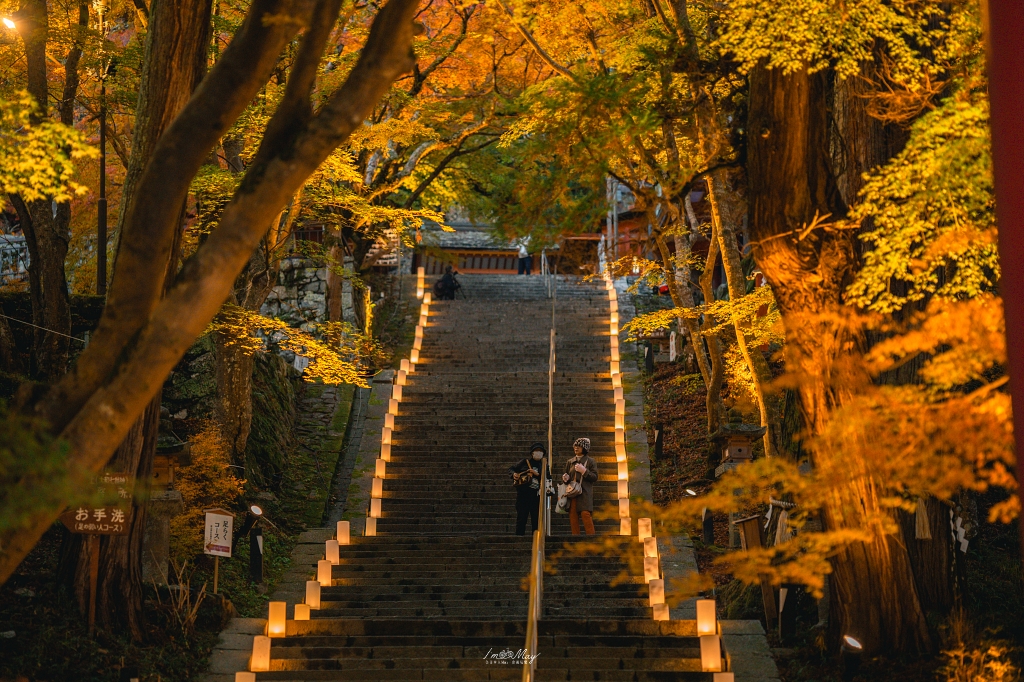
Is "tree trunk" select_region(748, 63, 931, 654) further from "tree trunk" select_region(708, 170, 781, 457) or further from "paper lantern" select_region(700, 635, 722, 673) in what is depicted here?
"tree trunk" select_region(708, 170, 781, 457)

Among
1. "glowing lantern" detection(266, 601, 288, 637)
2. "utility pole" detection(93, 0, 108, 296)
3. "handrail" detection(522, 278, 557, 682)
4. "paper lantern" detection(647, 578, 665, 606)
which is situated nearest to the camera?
"handrail" detection(522, 278, 557, 682)

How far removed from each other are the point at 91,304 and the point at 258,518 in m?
4.05

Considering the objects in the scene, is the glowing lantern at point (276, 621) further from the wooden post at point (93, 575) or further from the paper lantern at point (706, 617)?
the paper lantern at point (706, 617)

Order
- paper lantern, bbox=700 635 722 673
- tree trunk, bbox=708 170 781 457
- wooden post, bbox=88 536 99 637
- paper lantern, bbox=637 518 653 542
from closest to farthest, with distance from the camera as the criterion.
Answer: paper lantern, bbox=700 635 722 673, wooden post, bbox=88 536 99 637, tree trunk, bbox=708 170 781 457, paper lantern, bbox=637 518 653 542

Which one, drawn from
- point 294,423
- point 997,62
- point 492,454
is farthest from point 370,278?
point 997,62

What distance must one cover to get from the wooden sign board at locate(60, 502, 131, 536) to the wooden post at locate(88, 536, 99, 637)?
16 cm

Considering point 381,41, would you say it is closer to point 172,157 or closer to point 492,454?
point 172,157

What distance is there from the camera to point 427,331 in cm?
2505

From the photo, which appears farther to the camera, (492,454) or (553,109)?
(492,454)

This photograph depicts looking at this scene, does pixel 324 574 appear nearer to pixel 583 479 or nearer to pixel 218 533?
pixel 218 533

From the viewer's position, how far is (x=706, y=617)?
11.6m

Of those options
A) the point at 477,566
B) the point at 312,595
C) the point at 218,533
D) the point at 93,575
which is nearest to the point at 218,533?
the point at 218,533

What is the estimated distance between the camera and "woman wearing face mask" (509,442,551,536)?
1448cm

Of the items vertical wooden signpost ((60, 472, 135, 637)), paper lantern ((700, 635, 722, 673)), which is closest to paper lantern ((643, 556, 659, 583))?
paper lantern ((700, 635, 722, 673))
